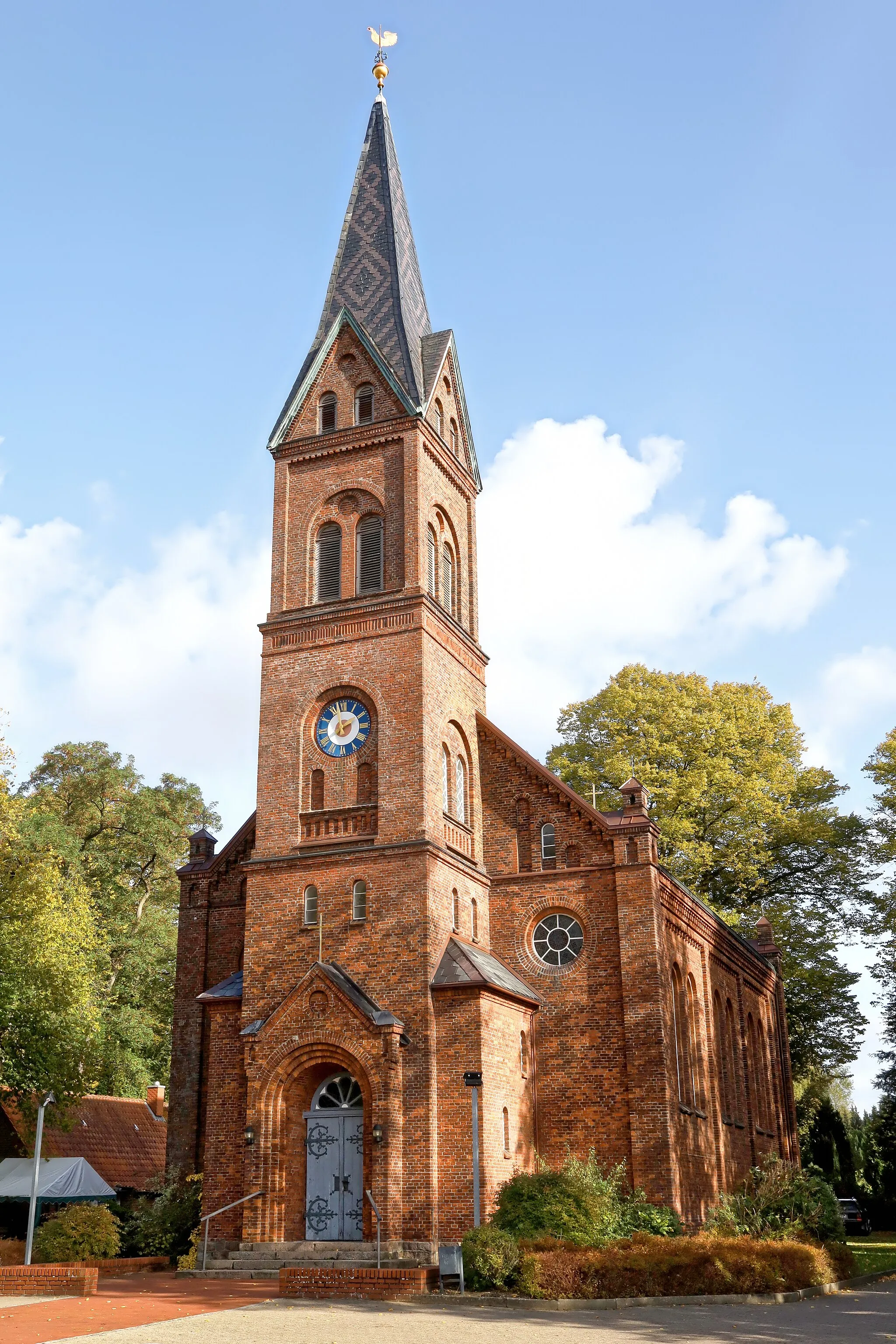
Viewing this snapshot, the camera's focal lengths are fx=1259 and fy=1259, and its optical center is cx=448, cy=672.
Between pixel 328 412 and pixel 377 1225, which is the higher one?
pixel 328 412

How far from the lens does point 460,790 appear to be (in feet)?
98.3

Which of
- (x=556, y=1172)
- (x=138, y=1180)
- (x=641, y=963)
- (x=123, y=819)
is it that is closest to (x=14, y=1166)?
(x=138, y=1180)

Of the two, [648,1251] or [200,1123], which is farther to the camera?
[200,1123]

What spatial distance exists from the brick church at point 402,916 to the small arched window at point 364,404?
3.8 inches

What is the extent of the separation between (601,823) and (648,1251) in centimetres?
1017

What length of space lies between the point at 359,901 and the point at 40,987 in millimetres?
9962

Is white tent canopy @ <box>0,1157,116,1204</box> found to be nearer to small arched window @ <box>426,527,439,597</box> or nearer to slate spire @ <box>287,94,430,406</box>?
small arched window @ <box>426,527,439,597</box>

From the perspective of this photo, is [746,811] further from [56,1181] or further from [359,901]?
[56,1181]

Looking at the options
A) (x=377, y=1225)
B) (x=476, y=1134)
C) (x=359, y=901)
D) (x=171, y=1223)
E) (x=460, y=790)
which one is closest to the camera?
(x=377, y=1225)

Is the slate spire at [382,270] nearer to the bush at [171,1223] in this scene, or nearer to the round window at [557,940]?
the round window at [557,940]

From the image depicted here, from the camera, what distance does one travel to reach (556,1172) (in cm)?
2538

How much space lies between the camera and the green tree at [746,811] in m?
41.9

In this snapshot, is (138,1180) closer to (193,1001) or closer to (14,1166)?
(14,1166)

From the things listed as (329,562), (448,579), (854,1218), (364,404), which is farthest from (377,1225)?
(854,1218)
